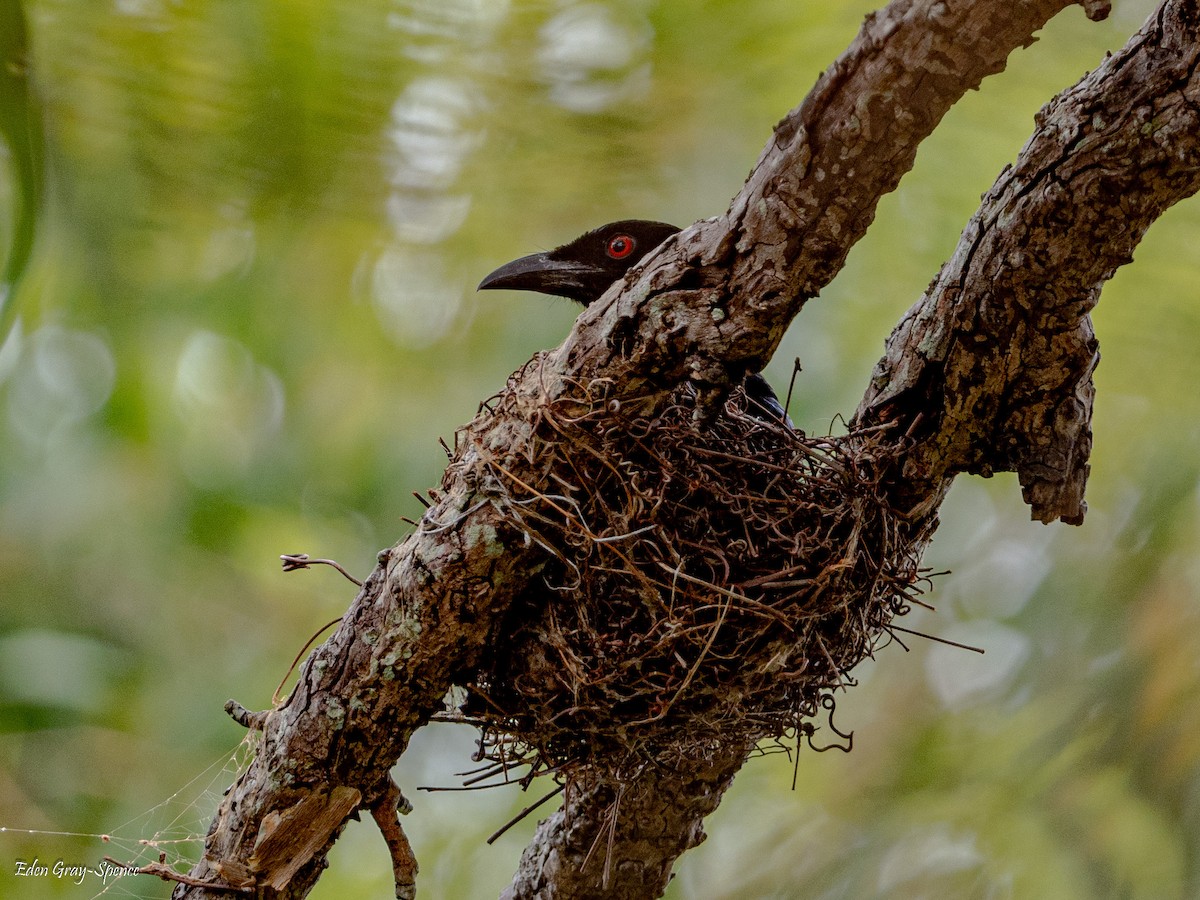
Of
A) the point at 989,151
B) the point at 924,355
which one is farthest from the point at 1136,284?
the point at 924,355

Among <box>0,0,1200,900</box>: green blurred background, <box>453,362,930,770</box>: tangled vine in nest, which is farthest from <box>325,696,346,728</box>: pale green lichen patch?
<box>0,0,1200,900</box>: green blurred background

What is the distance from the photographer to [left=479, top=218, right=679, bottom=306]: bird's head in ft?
12.9

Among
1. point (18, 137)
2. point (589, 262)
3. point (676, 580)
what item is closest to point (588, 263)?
point (589, 262)

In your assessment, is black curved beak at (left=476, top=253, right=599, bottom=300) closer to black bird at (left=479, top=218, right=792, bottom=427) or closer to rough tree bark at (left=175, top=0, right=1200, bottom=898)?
black bird at (left=479, top=218, right=792, bottom=427)

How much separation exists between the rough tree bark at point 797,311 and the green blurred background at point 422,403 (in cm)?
344

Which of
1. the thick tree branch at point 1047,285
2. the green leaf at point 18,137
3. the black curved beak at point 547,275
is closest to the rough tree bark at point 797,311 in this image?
the thick tree branch at point 1047,285

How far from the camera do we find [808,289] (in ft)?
8.09

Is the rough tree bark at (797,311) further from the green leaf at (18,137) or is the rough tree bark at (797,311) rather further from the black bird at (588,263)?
the green leaf at (18,137)

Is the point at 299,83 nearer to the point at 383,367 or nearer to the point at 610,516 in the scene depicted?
the point at 383,367

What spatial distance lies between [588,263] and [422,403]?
5000 millimetres

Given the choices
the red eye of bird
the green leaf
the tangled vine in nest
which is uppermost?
the green leaf

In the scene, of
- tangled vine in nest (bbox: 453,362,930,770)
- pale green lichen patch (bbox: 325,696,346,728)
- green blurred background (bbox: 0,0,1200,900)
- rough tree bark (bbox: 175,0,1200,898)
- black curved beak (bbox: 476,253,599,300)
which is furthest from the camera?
green blurred background (bbox: 0,0,1200,900)

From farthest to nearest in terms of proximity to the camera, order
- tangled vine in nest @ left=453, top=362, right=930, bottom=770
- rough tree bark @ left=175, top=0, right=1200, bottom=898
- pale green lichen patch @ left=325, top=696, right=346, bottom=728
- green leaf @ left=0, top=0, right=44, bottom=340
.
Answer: green leaf @ left=0, top=0, right=44, bottom=340
pale green lichen patch @ left=325, top=696, right=346, bottom=728
tangled vine in nest @ left=453, top=362, right=930, bottom=770
rough tree bark @ left=175, top=0, right=1200, bottom=898

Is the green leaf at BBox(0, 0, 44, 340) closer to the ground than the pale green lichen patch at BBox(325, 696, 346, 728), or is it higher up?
higher up
